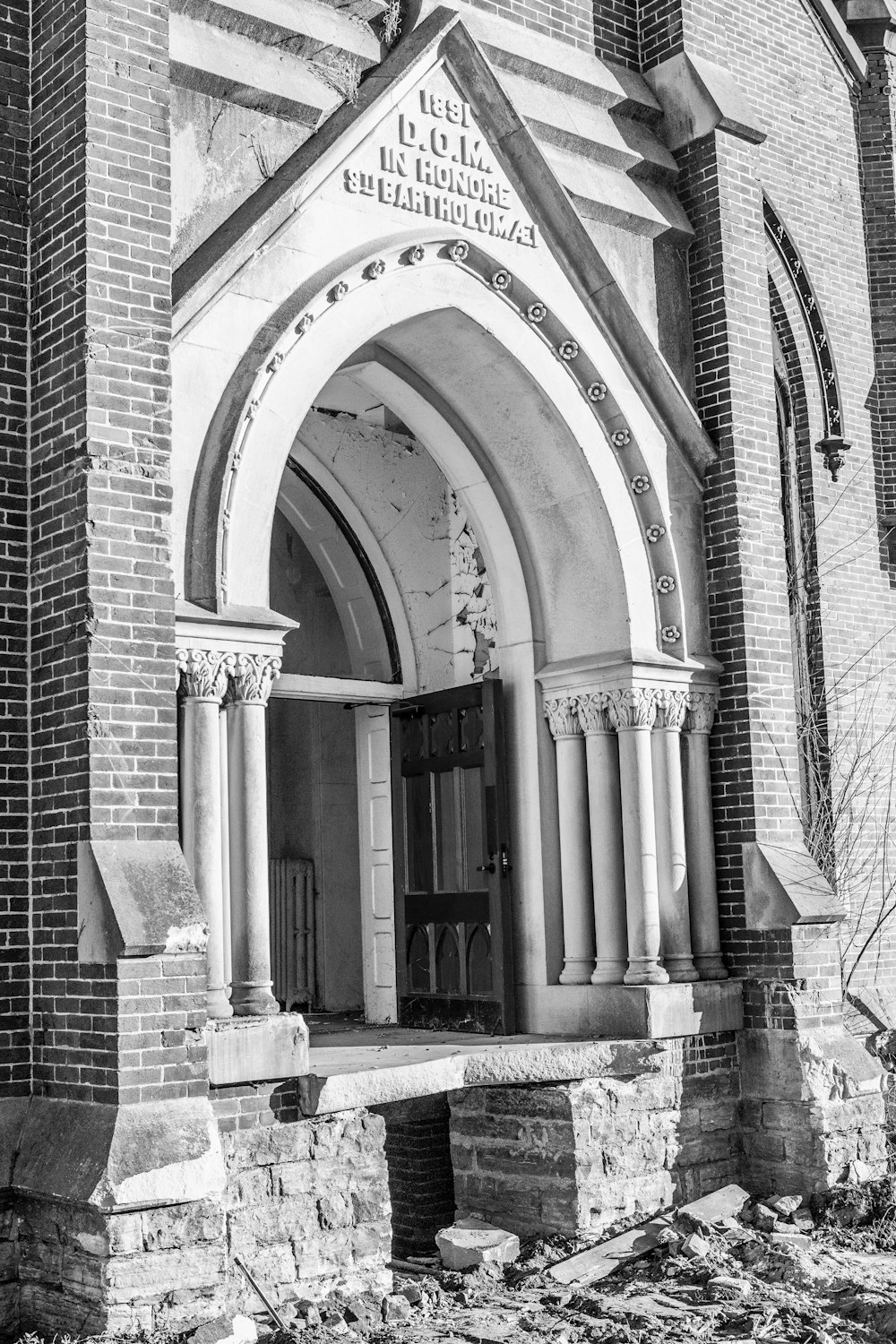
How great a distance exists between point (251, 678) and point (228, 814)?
2.22 ft

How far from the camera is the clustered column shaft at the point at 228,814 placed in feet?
23.2

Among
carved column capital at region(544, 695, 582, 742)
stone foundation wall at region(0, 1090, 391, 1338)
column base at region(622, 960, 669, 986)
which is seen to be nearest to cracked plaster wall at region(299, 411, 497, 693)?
carved column capital at region(544, 695, 582, 742)

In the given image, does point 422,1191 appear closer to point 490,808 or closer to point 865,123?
point 490,808

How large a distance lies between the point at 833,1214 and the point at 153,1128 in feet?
14.8

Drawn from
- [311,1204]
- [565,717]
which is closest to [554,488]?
[565,717]

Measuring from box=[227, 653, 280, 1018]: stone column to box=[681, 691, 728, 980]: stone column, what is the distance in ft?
10.5

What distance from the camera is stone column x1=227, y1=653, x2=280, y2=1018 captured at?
7195mm

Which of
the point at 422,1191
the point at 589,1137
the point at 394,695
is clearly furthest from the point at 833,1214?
the point at 394,695

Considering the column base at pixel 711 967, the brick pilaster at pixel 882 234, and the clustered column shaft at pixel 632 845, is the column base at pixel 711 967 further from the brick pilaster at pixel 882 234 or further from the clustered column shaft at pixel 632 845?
the brick pilaster at pixel 882 234

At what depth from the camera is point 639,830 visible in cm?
905

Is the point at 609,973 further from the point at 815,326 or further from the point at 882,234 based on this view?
the point at 882,234

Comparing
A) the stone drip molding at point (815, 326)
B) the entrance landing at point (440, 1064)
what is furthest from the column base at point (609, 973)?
the stone drip molding at point (815, 326)

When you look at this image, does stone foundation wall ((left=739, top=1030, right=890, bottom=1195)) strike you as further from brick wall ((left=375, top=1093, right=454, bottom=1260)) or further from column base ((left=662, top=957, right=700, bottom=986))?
brick wall ((left=375, top=1093, right=454, bottom=1260))

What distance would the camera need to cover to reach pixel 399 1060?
7.94 metres
